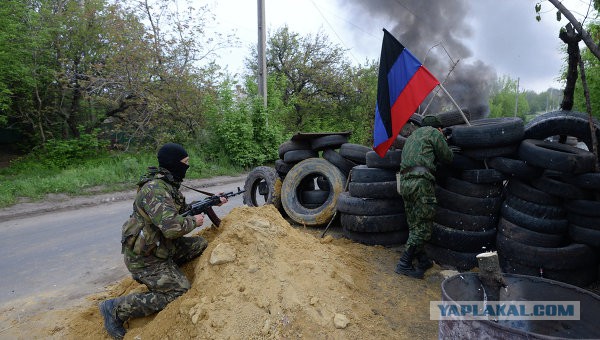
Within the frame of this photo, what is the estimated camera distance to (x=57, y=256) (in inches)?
229

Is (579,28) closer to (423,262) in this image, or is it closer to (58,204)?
(423,262)

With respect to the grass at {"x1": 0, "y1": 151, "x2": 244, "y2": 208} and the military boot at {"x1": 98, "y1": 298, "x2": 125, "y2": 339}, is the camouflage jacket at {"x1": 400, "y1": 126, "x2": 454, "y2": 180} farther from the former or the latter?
the grass at {"x1": 0, "y1": 151, "x2": 244, "y2": 208}

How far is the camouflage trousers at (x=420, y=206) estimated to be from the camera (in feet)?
14.4

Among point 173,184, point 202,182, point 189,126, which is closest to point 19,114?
point 189,126

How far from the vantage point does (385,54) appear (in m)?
5.12

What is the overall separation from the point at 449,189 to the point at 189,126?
42.8ft

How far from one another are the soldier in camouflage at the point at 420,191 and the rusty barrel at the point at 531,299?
1.81m

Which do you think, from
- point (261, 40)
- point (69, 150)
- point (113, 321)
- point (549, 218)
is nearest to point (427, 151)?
point (549, 218)

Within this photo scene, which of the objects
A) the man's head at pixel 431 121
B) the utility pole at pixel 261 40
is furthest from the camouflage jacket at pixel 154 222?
the utility pole at pixel 261 40

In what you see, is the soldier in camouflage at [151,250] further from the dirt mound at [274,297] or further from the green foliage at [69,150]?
the green foliage at [69,150]

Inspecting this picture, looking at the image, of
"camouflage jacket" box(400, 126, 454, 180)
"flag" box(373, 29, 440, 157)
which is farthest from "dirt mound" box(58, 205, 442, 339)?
"flag" box(373, 29, 440, 157)

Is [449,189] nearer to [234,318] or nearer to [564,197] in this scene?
[564,197]

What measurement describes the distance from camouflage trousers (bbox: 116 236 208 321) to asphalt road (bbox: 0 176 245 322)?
1305 mm

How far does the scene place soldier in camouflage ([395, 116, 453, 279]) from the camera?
14.4ft
